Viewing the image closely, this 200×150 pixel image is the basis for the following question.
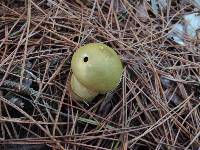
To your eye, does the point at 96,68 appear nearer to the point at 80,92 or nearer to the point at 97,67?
the point at 97,67

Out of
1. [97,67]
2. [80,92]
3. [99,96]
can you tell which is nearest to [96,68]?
[97,67]

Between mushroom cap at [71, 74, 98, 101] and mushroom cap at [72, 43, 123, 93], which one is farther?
mushroom cap at [71, 74, 98, 101]

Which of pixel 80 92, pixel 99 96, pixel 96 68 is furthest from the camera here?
pixel 99 96

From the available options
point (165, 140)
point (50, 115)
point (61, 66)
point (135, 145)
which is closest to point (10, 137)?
point (50, 115)

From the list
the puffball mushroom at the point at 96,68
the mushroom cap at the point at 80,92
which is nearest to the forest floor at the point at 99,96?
the mushroom cap at the point at 80,92

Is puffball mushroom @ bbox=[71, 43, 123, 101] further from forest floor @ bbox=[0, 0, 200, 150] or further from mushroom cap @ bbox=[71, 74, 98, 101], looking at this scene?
forest floor @ bbox=[0, 0, 200, 150]

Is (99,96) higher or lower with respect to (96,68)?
lower

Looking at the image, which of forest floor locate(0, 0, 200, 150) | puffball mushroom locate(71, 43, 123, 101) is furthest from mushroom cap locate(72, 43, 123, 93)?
forest floor locate(0, 0, 200, 150)

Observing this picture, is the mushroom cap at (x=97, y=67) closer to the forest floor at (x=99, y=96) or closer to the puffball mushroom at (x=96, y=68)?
the puffball mushroom at (x=96, y=68)

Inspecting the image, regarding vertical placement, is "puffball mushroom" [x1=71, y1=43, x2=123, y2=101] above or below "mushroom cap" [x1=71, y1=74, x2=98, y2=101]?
above
